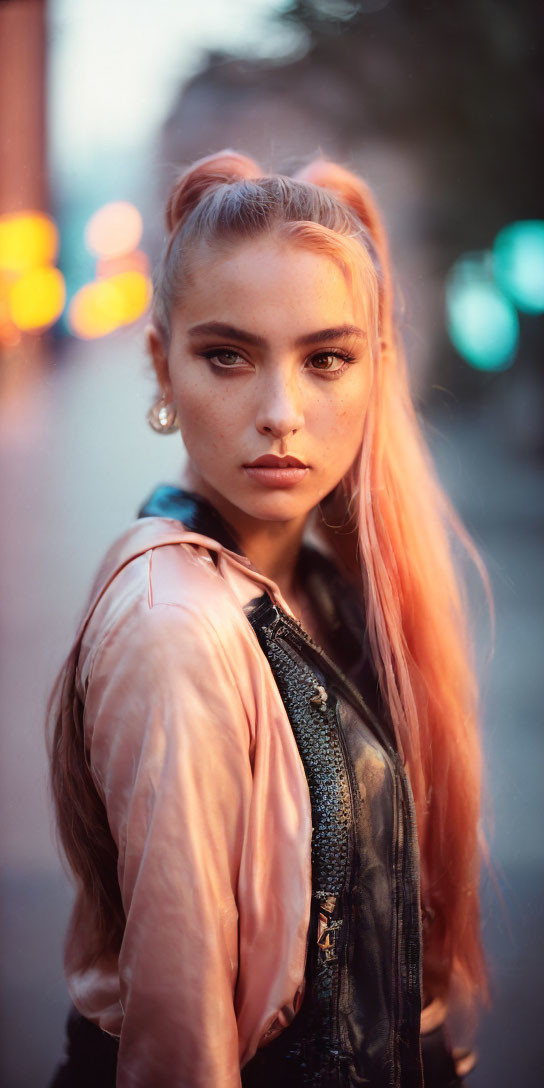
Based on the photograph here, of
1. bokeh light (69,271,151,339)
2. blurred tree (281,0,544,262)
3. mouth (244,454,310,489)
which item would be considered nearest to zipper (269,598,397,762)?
mouth (244,454,310,489)

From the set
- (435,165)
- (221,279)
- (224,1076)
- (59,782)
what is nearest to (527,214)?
(435,165)

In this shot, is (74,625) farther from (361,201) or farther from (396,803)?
(361,201)

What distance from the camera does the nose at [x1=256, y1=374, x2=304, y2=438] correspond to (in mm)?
720

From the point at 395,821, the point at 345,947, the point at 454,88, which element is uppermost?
the point at 454,88

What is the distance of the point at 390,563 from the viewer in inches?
34.0

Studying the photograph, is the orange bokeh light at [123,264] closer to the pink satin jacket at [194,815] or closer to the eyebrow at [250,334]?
the eyebrow at [250,334]

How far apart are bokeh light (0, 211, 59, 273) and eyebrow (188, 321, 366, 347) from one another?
257 mm

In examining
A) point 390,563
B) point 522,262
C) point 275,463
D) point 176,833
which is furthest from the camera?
point 522,262

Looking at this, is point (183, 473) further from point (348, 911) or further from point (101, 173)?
point (348, 911)

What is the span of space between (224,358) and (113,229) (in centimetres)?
26

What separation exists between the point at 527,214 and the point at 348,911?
2.58ft

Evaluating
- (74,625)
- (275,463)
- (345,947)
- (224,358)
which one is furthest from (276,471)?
(345,947)

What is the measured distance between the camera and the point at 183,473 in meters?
0.88

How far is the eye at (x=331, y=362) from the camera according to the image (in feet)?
2.46
